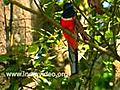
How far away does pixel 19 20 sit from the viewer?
174 cm

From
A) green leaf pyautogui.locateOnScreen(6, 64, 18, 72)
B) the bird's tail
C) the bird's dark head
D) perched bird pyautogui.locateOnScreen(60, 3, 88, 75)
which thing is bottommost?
green leaf pyautogui.locateOnScreen(6, 64, 18, 72)

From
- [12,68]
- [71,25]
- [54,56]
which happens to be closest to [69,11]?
[71,25]

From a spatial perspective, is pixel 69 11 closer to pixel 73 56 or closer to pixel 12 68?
pixel 73 56

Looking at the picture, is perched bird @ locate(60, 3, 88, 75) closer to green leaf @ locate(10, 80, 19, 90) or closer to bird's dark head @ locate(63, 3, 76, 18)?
bird's dark head @ locate(63, 3, 76, 18)

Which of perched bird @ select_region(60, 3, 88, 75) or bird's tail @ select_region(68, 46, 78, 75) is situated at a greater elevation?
perched bird @ select_region(60, 3, 88, 75)

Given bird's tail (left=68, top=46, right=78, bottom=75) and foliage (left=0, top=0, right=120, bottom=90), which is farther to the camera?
foliage (left=0, top=0, right=120, bottom=90)

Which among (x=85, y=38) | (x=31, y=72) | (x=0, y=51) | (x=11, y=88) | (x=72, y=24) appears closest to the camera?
(x=72, y=24)

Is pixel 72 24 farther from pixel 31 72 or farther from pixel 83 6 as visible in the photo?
pixel 83 6

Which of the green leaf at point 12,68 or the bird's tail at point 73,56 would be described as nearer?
the bird's tail at point 73,56

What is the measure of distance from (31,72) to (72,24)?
0.46 meters

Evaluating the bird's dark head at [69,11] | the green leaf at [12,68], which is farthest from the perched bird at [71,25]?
the green leaf at [12,68]

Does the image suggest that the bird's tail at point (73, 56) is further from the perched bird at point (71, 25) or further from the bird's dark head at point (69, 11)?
the bird's dark head at point (69, 11)

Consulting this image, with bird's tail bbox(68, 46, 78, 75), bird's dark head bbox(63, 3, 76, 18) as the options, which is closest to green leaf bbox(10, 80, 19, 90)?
bird's tail bbox(68, 46, 78, 75)

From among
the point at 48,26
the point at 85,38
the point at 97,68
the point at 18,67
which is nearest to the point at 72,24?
the point at 85,38
